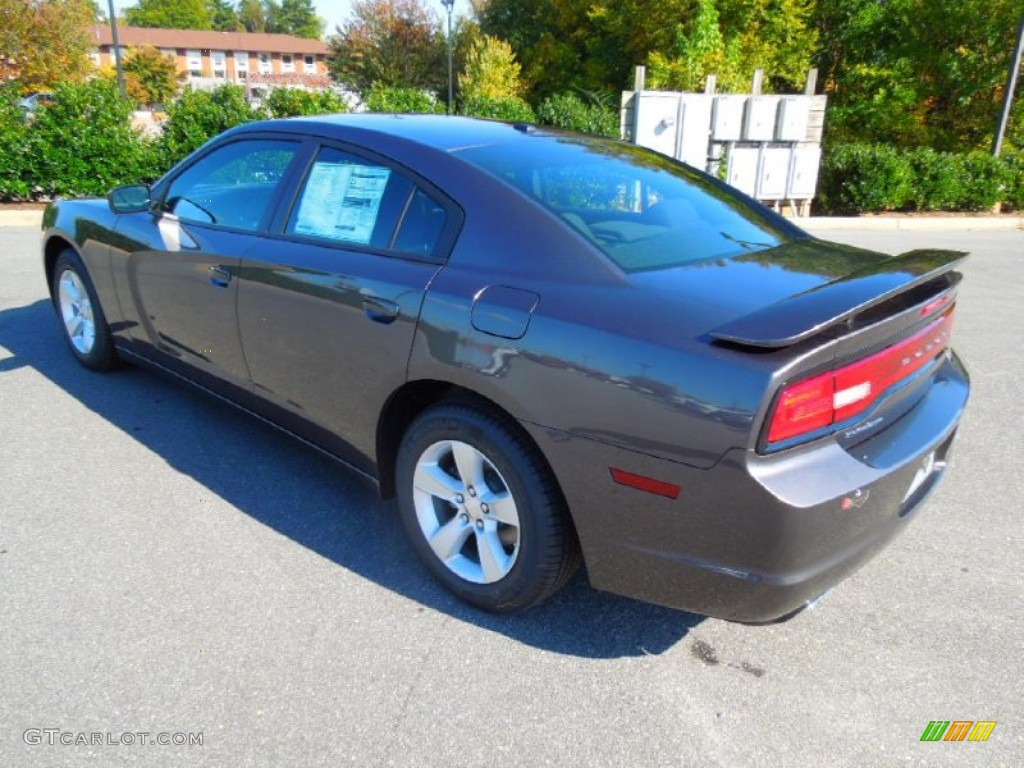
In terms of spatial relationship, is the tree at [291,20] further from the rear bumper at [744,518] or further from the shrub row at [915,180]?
the rear bumper at [744,518]

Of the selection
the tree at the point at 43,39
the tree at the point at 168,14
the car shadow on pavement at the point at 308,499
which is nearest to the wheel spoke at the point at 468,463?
the car shadow on pavement at the point at 308,499

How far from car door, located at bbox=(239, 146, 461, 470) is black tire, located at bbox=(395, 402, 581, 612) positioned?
0.26m

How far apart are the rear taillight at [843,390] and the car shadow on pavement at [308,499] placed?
0.95 meters

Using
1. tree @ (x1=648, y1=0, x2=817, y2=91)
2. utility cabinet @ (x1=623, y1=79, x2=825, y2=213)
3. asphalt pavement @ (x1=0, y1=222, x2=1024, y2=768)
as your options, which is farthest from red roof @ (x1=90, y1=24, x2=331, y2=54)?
asphalt pavement @ (x1=0, y1=222, x2=1024, y2=768)

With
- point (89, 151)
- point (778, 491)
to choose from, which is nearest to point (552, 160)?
point (778, 491)

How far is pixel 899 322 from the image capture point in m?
2.17

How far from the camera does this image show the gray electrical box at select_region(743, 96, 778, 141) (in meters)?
12.9

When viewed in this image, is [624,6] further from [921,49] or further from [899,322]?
[899,322]

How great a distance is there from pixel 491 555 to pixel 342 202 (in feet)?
4.84

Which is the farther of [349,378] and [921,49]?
[921,49]

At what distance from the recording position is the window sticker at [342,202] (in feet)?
9.39

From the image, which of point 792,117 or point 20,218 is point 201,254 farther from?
point 792,117

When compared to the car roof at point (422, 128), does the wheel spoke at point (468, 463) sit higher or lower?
lower

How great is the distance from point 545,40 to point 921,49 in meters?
14.9
